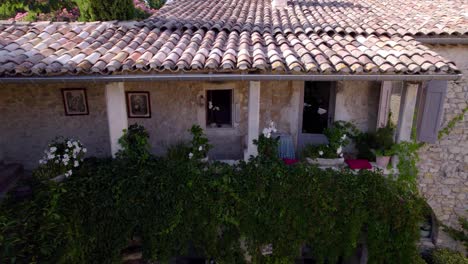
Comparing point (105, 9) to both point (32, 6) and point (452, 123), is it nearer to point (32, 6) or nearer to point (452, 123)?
point (32, 6)

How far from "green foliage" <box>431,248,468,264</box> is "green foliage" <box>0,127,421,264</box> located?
3003 mm

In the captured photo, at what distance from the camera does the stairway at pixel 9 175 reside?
5.44m

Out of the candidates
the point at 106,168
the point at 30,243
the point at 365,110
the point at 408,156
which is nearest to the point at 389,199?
the point at 408,156

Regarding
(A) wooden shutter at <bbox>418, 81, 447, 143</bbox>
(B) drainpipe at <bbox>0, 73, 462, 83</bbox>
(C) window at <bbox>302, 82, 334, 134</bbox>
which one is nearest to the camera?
(B) drainpipe at <bbox>0, 73, 462, 83</bbox>

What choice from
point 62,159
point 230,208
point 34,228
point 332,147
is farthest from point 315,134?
point 34,228

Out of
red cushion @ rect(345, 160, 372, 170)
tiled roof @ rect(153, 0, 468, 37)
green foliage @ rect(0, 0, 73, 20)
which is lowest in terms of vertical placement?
red cushion @ rect(345, 160, 372, 170)

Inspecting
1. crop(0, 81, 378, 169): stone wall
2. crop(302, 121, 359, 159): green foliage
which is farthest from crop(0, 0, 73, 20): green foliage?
crop(302, 121, 359, 159): green foliage

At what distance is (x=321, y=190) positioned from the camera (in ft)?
16.5

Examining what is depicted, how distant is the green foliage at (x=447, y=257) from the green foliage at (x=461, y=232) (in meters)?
0.38

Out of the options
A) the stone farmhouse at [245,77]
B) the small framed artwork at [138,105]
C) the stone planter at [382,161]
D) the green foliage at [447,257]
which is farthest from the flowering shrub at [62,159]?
the green foliage at [447,257]

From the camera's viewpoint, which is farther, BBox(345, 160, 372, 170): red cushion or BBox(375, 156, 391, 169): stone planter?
BBox(375, 156, 391, 169): stone planter

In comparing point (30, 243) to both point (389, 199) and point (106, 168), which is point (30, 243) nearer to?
point (106, 168)

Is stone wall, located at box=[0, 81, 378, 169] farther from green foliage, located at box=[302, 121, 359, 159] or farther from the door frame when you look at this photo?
green foliage, located at box=[302, 121, 359, 159]

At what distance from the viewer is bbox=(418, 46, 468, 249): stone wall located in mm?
6709
